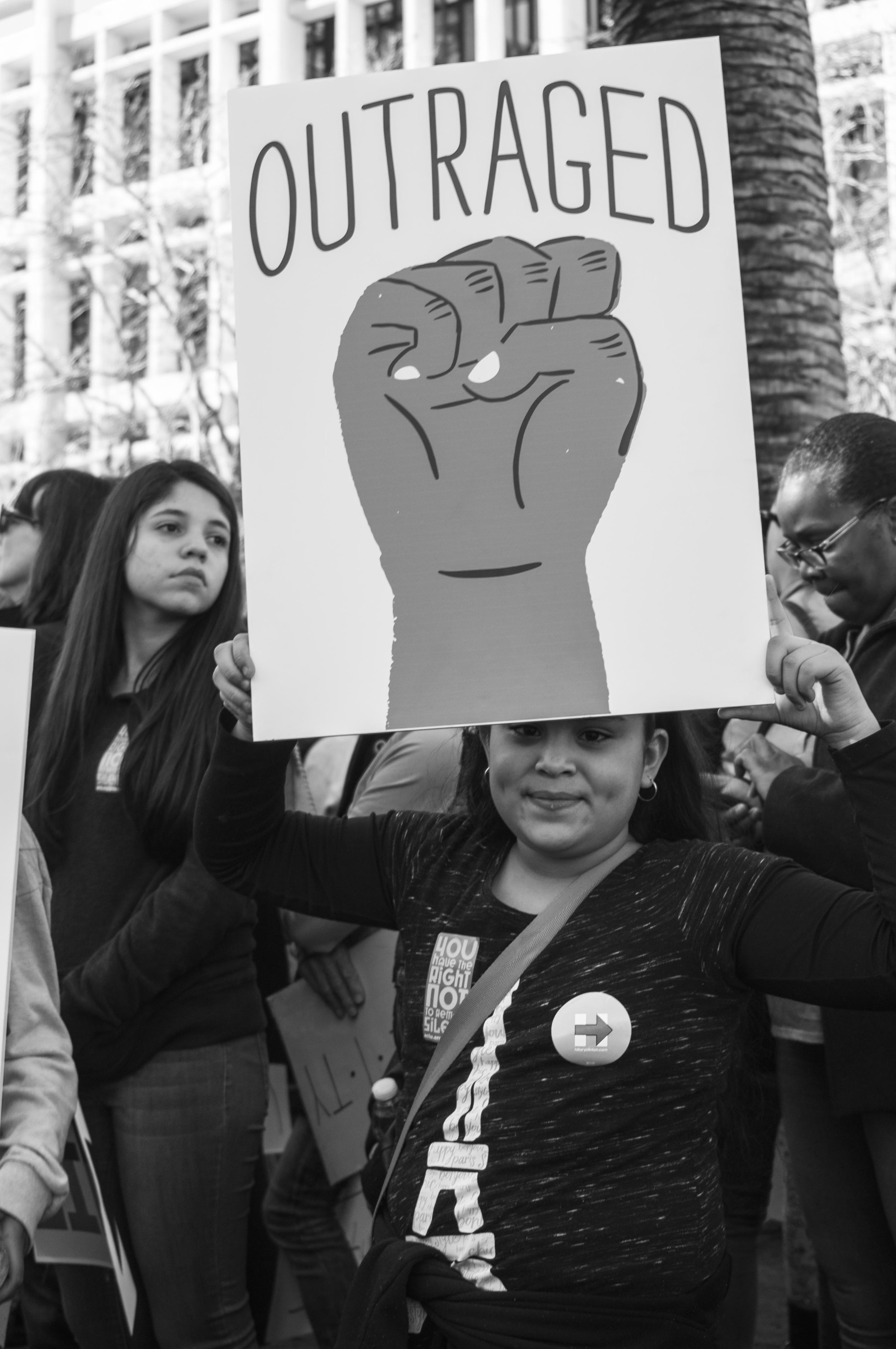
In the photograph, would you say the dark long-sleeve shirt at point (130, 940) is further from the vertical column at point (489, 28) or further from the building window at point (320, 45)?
the building window at point (320, 45)

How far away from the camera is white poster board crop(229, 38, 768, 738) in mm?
1890

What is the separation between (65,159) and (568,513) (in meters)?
17.2

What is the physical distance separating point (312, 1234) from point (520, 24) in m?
22.4

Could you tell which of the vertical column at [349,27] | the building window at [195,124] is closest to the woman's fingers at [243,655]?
the building window at [195,124]

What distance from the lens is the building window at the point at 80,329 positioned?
1841cm

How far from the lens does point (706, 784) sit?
8.14 ft

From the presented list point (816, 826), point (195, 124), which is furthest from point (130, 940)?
point (195, 124)

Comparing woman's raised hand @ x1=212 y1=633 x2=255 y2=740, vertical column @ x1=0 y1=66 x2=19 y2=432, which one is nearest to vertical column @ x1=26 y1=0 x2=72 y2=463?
vertical column @ x1=0 y1=66 x2=19 y2=432

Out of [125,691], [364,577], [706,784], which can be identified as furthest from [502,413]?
[125,691]

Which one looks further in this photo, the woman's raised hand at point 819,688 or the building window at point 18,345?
the building window at point 18,345

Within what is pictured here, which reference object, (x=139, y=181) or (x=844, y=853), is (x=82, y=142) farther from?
(x=844, y=853)

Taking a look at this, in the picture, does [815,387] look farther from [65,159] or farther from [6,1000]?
[65,159]

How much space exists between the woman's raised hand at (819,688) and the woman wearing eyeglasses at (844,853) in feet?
2.19

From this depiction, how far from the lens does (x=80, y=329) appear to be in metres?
24.0
